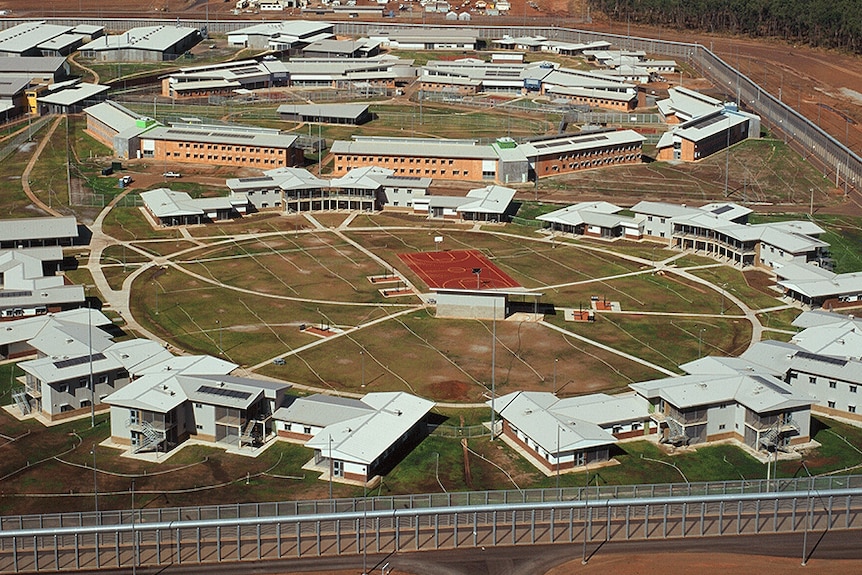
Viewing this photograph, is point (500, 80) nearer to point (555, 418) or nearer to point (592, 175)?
point (592, 175)

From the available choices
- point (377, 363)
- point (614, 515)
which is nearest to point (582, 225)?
point (377, 363)

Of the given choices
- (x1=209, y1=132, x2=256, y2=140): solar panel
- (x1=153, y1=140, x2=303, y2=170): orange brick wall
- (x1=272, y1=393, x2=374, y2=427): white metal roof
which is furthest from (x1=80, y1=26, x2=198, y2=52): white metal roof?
(x1=272, y1=393, x2=374, y2=427): white metal roof

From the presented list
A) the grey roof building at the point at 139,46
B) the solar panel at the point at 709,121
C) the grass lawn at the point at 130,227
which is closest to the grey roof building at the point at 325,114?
the grass lawn at the point at 130,227

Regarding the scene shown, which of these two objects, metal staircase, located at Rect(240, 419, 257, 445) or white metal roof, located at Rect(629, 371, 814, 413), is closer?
metal staircase, located at Rect(240, 419, 257, 445)

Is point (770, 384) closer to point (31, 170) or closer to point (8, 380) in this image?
point (8, 380)

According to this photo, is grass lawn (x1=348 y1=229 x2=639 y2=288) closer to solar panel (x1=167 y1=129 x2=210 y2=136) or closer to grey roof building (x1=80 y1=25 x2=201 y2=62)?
solar panel (x1=167 y1=129 x2=210 y2=136)

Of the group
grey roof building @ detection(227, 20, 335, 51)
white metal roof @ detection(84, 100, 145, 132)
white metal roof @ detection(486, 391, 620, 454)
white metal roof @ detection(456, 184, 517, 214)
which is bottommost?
white metal roof @ detection(486, 391, 620, 454)
